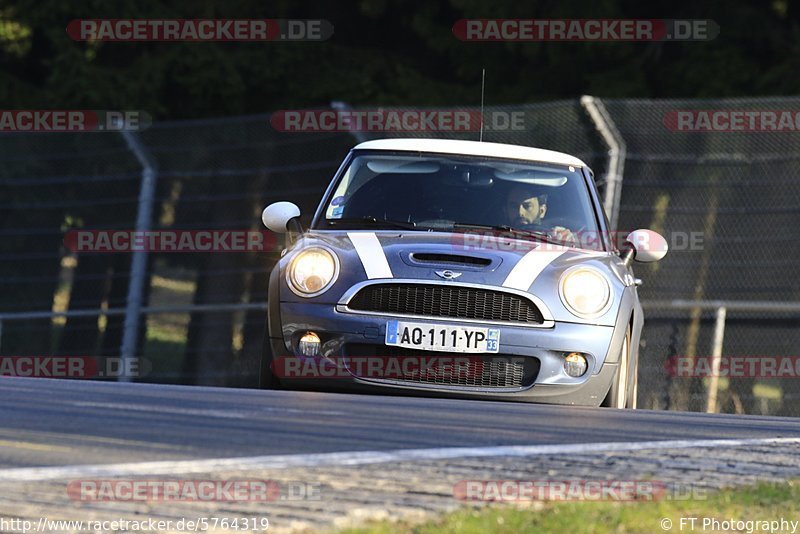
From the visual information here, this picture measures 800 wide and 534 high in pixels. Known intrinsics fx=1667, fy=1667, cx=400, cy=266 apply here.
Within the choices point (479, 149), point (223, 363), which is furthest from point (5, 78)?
point (479, 149)

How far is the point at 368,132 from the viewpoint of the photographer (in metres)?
13.8

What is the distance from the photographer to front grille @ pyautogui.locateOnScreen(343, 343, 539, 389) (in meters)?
8.02

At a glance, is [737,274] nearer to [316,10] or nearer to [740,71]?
[740,71]

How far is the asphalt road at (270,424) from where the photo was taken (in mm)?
5703
